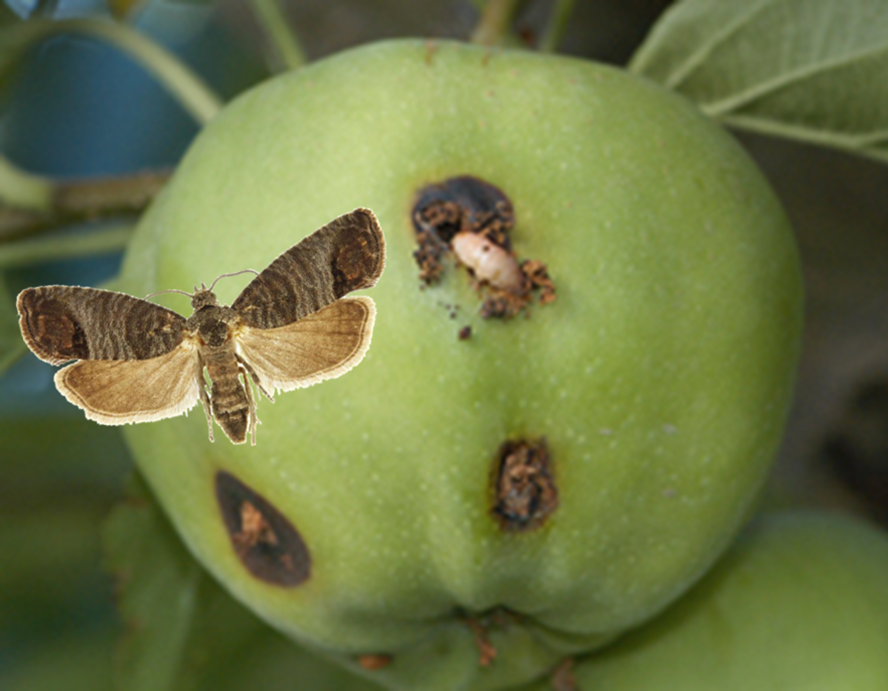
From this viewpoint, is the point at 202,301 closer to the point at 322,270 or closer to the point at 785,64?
the point at 322,270

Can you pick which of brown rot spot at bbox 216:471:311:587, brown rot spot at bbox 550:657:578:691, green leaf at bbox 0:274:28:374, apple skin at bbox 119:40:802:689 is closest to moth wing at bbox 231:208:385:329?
apple skin at bbox 119:40:802:689

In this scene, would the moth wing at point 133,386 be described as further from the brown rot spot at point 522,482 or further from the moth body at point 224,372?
the brown rot spot at point 522,482

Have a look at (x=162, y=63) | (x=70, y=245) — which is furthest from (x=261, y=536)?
(x=162, y=63)

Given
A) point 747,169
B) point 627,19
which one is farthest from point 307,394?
point 627,19

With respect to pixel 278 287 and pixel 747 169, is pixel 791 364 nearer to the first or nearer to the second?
pixel 747 169

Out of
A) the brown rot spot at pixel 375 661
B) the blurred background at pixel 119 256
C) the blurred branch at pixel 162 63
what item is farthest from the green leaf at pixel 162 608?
the blurred branch at pixel 162 63

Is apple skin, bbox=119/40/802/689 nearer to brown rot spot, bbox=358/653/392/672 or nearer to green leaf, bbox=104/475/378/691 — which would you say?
brown rot spot, bbox=358/653/392/672
